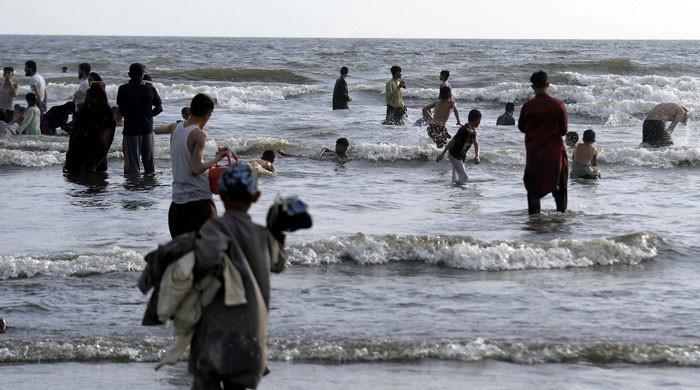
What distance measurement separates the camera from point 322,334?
25.7 feet

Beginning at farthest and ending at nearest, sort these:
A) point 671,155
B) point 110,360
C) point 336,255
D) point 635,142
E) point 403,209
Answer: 1. point 635,142
2. point 671,155
3. point 403,209
4. point 336,255
5. point 110,360

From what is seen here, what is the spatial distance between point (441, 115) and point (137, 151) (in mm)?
5418

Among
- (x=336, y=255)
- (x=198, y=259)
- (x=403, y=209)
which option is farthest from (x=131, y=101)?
(x=198, y=259)

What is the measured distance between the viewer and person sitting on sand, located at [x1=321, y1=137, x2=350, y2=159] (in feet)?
61.5

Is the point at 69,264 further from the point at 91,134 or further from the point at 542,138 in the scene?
the point at 91,134

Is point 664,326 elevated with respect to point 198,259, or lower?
lower

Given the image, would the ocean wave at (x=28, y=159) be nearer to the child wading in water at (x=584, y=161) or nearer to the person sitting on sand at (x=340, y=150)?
the person sitting on sand at (x=340, y=150)

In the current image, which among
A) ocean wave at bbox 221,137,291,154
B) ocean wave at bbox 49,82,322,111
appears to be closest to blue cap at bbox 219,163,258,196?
ocean wave at bbox 221,137,291,154

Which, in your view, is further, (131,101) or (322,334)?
(131,101)

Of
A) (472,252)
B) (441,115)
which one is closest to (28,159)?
(441,115)

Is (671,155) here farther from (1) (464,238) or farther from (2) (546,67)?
(2) (546,67)

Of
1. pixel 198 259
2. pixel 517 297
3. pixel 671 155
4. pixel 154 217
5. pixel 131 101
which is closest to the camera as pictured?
pixel 198 259

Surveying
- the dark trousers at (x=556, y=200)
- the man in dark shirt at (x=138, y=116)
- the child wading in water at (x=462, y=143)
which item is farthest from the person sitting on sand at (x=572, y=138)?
the man in dark shirt at (x=138, y=116)

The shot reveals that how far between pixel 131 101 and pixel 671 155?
8.74 meters
